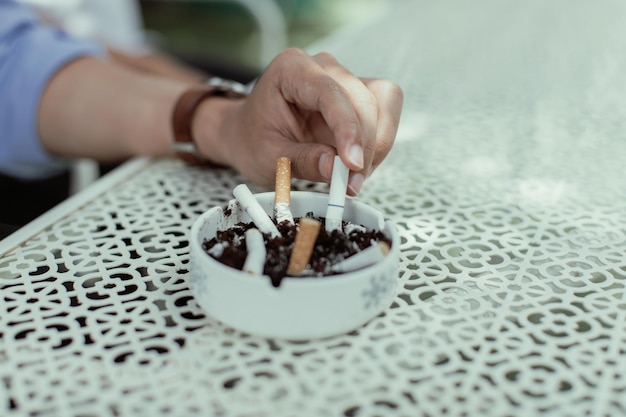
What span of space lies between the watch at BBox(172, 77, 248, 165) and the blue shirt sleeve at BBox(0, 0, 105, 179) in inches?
8.1

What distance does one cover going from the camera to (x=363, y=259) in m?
0.40

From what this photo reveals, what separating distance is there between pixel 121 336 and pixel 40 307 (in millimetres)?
75

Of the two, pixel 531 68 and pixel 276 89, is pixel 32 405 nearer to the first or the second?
pixel 276 89

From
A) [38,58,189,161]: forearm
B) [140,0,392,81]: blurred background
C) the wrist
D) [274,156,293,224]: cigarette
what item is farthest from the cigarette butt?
[140,0,392,81]: blurred background

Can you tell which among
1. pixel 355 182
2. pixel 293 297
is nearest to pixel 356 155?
pixel 355 182

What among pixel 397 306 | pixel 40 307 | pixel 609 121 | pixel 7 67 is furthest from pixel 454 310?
pixel 7 67

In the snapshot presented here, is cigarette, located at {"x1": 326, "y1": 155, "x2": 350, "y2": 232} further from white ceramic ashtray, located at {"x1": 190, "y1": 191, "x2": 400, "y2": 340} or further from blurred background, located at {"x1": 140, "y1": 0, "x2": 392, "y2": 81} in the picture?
blurred background, located at {"x1": 140, "y1": 0, "x2": 392, "y2": 81}

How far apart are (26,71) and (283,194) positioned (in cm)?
54

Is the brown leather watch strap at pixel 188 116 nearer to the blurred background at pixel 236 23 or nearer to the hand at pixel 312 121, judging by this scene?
the hand at pixel 312 121

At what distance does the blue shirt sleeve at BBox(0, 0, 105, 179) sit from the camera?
0.85m

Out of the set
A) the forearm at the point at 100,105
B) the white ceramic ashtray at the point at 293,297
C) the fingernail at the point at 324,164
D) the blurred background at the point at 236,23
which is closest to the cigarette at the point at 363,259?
the white ceramic ashtray at the point at 293,297

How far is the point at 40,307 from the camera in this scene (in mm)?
436

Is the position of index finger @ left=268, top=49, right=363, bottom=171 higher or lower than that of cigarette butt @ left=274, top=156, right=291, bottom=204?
higher

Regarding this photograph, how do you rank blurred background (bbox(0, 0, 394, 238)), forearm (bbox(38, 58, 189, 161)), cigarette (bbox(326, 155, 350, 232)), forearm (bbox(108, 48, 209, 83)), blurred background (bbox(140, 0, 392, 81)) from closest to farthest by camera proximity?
cigarette (bbox(326, 155, 350, 232)) → forearm (bbox(38, 58, 189, 161)) → blurred background (bbox(0, 0, 394, 238)) → forearm (bbox(108, 48, 209, 83)) → blurred background (bbox(140, 0, 392, 81))
